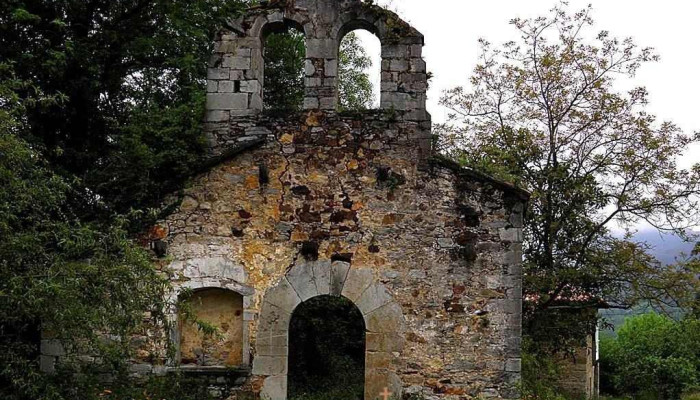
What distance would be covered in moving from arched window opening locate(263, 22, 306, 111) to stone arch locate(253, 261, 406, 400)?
5668 millimetres

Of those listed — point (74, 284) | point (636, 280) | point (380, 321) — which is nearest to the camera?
point (74, 284)

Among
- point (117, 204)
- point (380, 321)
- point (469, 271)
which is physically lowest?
point (380, 321)

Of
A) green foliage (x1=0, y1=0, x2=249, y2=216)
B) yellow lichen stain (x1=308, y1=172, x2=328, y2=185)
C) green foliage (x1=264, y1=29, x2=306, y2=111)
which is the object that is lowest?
yellow lichen stain (x1=308, y1=172, x2=328, y2=185)

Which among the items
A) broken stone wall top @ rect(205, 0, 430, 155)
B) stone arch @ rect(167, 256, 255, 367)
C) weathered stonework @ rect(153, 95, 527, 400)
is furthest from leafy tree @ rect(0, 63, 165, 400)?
broken stone wall top @ rect(205, 0, 430, 155)

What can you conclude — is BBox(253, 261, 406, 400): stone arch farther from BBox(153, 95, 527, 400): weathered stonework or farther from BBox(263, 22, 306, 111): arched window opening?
BBox(263, 22, 306, 111): arched window opening

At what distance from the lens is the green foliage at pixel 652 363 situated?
776 inches

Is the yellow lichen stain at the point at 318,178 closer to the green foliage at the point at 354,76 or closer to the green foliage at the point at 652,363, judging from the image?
the green foliage at the point at 354,76

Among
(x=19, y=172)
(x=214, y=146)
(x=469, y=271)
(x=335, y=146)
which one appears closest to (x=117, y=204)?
(x=214, y=146)

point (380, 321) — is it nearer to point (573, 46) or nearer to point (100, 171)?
point (100, 171)

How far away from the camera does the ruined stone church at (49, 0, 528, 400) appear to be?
9.39 metres

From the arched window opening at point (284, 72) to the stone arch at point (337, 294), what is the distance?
5668 millimetres

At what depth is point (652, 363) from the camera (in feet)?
67.4

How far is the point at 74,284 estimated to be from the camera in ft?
22.8

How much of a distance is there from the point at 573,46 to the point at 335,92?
17.2ft
